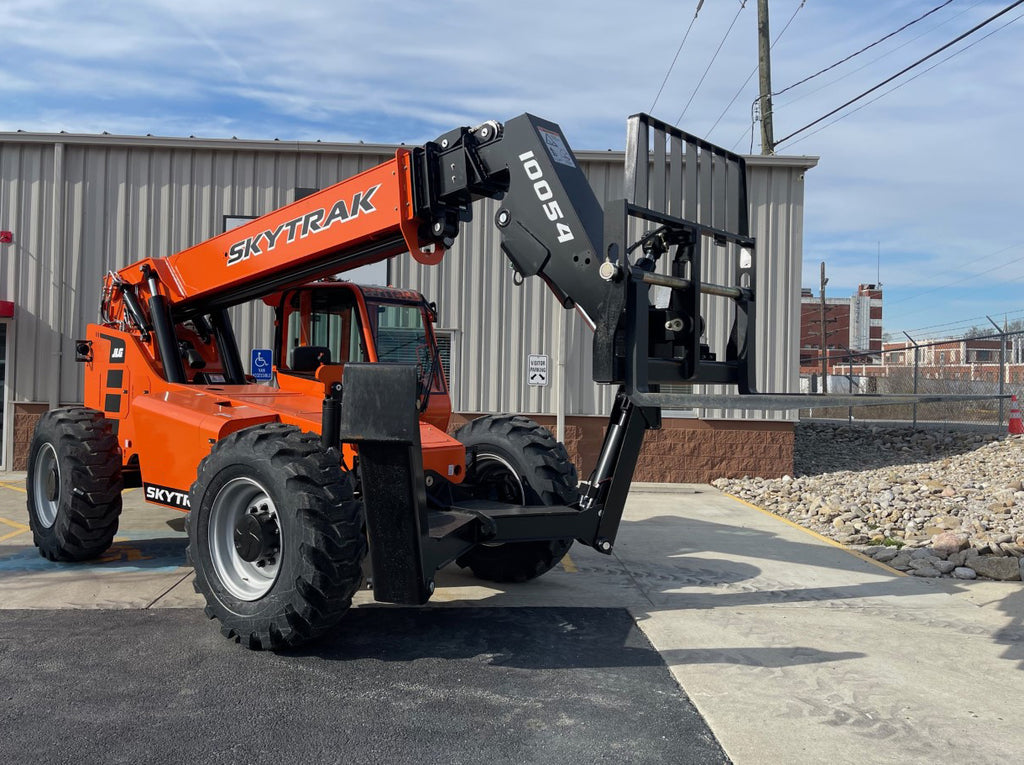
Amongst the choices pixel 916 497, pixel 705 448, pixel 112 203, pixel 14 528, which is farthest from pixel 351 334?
pixel 112 203

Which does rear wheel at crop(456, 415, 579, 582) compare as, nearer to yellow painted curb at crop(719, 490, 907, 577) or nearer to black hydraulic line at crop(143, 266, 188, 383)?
black hydraulic line at crop(143, 266, 188, 383)

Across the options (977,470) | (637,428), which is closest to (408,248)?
(637,428)

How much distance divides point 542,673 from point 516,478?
6.07 ft

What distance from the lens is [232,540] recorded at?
18.2 feet

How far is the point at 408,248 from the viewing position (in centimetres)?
599

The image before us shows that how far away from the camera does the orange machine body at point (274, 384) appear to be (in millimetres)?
6469

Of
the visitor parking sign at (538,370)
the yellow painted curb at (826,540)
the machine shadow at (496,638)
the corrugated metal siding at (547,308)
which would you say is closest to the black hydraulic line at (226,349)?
the machine shadow at (496,638)

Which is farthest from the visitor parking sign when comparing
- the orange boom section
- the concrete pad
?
the orange boom section

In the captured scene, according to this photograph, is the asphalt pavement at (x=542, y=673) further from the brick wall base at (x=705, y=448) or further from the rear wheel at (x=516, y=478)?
the brick wall base at (x=705, y=448)

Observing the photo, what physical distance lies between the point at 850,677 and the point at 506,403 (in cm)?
970

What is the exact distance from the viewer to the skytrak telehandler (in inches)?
191

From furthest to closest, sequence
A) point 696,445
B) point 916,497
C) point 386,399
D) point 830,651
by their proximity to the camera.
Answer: point 696,445 → point 916,497 → point 830,651 → point 386,399

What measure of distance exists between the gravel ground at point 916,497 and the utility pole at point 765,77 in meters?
6.89

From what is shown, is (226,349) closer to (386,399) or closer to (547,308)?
(386,399)
